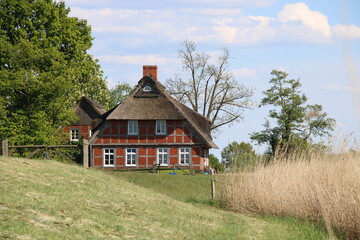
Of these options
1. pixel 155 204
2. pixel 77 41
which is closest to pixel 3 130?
pixel 77 41

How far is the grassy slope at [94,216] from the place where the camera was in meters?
10.1

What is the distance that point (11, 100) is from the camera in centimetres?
3678

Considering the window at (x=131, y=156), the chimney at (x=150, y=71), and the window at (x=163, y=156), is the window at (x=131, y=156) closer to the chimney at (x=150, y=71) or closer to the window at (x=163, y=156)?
the window at (x=163, y=156)

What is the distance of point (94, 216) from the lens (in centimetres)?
1147

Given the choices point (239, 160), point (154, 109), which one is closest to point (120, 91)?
point (154, 109)

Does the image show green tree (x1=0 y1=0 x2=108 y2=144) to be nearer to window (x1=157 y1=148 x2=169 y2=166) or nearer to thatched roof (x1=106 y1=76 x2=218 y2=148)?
thatched roof (x1=106 y1=76 x2=218 y2=148)

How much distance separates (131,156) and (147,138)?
2.05 metres

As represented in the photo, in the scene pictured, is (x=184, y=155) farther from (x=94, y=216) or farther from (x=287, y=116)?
(x=94, y=216)

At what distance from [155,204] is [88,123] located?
1889 inches

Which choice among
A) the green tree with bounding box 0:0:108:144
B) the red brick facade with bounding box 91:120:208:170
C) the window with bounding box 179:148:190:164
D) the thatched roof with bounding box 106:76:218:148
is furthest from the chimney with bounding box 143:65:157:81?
the green tree with bounding box 0:0:108:144

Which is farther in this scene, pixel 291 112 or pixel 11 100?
pixel 291 112

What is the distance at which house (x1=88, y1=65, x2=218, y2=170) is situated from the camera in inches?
1949

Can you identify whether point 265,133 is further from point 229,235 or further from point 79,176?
point 229,235

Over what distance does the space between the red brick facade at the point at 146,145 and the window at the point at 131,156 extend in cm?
8
